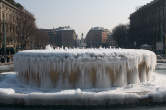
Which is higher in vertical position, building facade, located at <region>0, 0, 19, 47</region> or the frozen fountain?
building facade, located at <region>0, 0, 19, 47</region>

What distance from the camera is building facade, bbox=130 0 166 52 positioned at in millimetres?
74887

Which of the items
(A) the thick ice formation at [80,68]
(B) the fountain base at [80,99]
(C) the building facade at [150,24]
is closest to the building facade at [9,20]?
(C) the building facade at [150,24]

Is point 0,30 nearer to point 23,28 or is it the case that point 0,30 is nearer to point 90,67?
point 23,28

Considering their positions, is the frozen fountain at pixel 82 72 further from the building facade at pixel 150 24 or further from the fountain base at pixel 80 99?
the building facade at pixel 150 24

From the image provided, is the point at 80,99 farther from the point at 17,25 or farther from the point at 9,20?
the point at 9,20

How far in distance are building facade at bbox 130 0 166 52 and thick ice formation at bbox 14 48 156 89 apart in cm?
5394

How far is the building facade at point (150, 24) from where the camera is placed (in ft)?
246

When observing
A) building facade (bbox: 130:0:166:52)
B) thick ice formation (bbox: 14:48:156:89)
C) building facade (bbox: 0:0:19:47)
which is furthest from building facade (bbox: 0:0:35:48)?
thick ice formation (bbox: 14:48:156:89)

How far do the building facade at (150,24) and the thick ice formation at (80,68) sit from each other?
5394 centimetres

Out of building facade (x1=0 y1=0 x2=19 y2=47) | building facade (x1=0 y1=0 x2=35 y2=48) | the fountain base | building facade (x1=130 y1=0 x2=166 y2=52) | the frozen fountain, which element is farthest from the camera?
building facade (x1=130 y1=0 x2=166 y2=52)

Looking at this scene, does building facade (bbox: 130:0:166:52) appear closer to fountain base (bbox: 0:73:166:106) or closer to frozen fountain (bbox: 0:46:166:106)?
frozen fountain (bbox: 0:46:166:106)

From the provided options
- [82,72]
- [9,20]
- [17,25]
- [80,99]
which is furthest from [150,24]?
[80,99]

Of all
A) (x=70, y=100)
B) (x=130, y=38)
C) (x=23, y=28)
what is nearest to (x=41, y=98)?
(x=70, y=100)

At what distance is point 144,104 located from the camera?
35.6 ft
